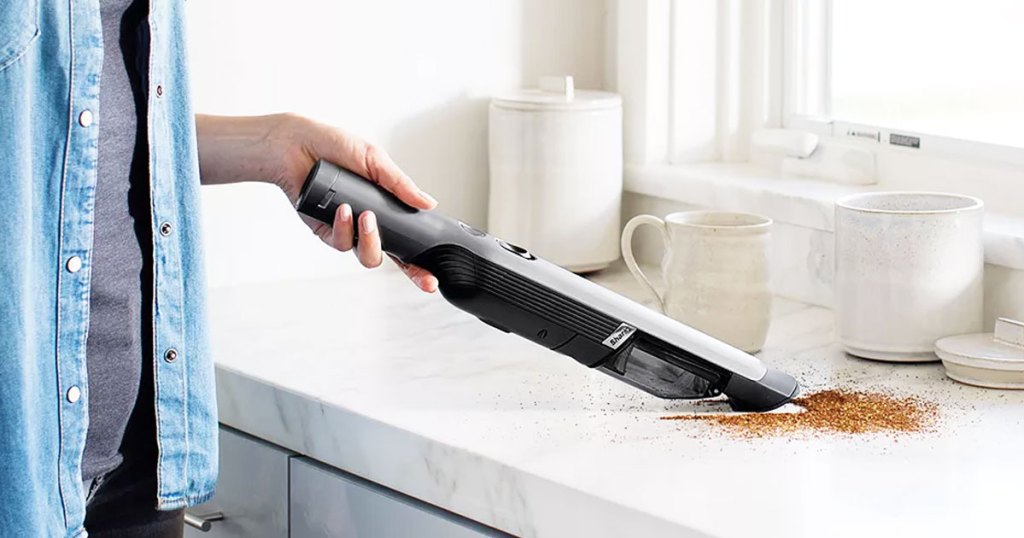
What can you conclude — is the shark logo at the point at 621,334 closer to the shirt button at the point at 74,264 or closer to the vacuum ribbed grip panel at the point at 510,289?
the vacuum ribbed grip panel at the point at 510,289

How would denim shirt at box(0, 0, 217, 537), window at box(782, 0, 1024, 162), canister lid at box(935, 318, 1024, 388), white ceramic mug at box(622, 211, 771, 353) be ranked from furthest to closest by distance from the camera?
window at box(782, 0, 1024, 162)
white ceramic mug at box(622, 211, 771, 353)
canister lid at box(935, 318, 1024, 388)
denim shirt at box(0, 0, 217, 537)

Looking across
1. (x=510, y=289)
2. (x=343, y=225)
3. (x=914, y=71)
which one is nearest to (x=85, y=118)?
(x=343, y=225)

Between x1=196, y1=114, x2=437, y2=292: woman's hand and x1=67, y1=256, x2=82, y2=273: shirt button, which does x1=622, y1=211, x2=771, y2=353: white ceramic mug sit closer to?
x1=196, y1=114, x2=437, y2=292: woman's hand

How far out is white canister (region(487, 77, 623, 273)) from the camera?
5.16ft

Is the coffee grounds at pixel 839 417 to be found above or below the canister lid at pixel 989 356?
below

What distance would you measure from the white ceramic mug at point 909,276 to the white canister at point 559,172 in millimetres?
412

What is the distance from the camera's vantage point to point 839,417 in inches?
42.0

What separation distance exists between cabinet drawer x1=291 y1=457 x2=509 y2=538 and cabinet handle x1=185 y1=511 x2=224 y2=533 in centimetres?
12

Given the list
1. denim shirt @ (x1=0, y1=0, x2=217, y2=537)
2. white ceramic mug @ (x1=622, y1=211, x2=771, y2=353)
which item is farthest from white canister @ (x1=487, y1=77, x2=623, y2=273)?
denim shirt @ (x1=0, y1=0, x2=217, y2=537)

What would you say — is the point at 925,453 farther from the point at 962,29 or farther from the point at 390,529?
the point at 962,29

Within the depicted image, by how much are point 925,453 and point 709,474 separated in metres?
0.16

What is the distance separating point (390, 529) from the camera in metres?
1.08

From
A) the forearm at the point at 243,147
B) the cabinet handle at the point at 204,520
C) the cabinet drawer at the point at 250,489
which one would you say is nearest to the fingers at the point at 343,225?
the forearm at the point at 243,147

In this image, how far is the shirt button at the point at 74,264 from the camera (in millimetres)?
895
